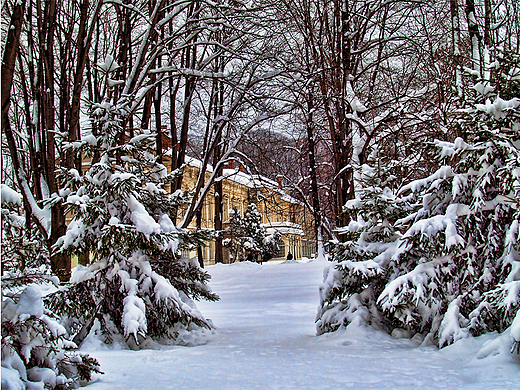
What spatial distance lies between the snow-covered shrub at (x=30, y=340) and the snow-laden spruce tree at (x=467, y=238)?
3384 millimetres

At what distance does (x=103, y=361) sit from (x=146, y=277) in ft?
4.88

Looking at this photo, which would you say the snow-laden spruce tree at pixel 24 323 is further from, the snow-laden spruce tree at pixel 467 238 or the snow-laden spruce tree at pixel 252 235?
the snow-laden spruce tree at pixel 252 235

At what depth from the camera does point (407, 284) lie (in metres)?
5.21

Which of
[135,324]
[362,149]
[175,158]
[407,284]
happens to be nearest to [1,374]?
[135,324]

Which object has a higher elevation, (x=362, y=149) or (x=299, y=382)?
(x=362, y=149)

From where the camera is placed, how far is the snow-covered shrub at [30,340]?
2.94 m

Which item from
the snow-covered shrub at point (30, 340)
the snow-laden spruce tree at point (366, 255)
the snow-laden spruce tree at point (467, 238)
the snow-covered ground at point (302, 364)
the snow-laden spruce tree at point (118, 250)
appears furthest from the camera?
the snow-laden spruce tree at point (366, 255)

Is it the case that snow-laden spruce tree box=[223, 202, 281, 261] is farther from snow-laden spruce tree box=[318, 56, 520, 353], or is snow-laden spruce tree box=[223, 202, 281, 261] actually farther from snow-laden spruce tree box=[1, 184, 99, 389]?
snow-laden spruce tree box=[1, 184, 99, 389]

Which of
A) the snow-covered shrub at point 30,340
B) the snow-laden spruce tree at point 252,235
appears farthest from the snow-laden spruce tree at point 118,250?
the snow-laden spruce tree at point 252,235

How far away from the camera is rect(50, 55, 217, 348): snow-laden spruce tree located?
5348mm

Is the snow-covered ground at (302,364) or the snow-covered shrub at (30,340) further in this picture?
the snow-covered ground at (302,364)

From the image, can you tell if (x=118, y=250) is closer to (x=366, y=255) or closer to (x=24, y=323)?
(x=24, y=323)

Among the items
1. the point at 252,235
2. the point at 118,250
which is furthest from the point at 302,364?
the point at 252,235

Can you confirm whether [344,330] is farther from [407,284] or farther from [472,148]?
[472,148]
